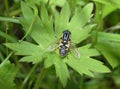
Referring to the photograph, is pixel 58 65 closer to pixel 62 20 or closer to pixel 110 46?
pixel 62 20

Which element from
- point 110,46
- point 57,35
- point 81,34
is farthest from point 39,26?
point 110,46

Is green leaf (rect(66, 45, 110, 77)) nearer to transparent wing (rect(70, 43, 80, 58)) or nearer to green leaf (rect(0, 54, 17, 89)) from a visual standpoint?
transparent wing (rect(70, 43, 80, 58))

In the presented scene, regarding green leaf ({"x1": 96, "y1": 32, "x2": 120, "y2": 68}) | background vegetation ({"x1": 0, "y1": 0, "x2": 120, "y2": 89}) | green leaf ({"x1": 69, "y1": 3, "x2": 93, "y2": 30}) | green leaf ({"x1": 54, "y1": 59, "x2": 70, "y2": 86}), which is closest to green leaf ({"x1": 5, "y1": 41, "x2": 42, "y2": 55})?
background vegetation ({"x1": 0, "y1": 0, "x2": 120, "y2": 89})

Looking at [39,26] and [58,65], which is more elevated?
[39,26]

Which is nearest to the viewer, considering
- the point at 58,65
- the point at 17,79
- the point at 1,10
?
the point at 58,65

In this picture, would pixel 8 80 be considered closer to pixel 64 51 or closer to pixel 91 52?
pixel 64 51

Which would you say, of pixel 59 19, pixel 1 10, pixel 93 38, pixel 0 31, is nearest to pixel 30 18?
pixel 59 19

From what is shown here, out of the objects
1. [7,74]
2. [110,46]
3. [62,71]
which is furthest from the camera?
[110,46]
